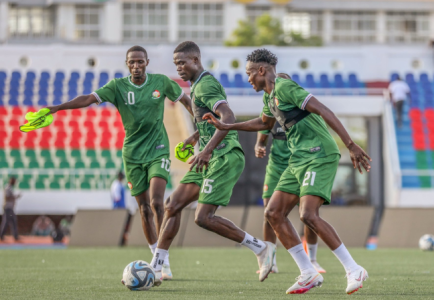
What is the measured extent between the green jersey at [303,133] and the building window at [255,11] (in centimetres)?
4800

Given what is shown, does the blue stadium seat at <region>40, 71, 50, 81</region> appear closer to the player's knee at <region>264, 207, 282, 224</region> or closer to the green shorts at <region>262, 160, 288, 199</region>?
the green shorts at <region>262, 160, 288, 199</region>

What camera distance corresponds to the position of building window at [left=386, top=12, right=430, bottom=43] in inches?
2312

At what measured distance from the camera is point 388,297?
6852 mm

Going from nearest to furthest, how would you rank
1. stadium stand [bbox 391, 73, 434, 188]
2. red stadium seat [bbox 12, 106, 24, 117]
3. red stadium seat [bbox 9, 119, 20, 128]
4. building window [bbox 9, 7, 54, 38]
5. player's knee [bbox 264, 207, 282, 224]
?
player's knee [bbox 264, 207, 282, 224]
stadium stand [bbox 391, 73, 434, 188]
red stadium seat [bbox 9, 119, 20, 128]
red stadium seat [bbox 12, 106, 24, 117]
building window [bbox 9, 7, 54, 38]

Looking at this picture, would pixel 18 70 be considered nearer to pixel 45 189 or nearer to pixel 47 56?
pixel 47 56

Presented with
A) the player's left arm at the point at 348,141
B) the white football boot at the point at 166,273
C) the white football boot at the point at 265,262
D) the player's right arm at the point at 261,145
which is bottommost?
the white football boot at the point at 166,273

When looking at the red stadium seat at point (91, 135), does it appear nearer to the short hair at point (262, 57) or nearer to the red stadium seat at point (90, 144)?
the red stadium seat at point (90, 144)

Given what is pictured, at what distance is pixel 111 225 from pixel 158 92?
358 inches

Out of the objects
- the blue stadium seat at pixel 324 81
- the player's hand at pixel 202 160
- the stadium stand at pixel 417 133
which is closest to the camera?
the player's hand at pixel 202 160

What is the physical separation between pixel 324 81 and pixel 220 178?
2069 cm

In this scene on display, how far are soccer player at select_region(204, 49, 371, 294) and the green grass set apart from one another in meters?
0.28

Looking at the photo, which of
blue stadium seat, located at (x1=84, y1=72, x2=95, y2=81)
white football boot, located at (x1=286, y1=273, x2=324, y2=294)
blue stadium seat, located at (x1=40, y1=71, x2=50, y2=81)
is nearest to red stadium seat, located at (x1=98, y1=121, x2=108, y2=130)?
blue stadium seat, located at (x1=84, y1=72, x2=95, y2=81)

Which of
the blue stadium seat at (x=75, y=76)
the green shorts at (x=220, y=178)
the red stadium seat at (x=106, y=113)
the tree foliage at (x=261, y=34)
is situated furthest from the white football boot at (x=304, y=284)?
the tree foliage at (x=261, y=34)

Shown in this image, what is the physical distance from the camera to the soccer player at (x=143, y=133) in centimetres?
888
